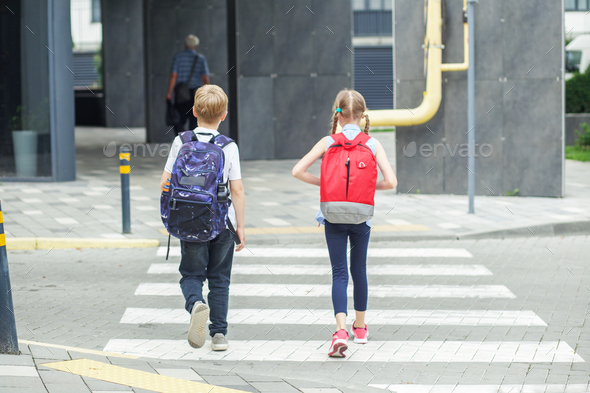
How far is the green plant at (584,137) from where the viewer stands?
18761 millimetres

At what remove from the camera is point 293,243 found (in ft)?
30.3

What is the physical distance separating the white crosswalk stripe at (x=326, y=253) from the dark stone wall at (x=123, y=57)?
18.9m

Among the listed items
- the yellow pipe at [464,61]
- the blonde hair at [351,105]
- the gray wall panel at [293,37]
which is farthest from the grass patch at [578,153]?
the blonde hair at [351,105]

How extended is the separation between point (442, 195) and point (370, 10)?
1135 inches

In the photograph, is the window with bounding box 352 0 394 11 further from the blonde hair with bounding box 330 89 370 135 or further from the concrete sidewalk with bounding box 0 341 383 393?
the concrete sidewalk with bounding box 0 341 383 393

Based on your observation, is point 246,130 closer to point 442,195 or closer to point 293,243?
point 442,195

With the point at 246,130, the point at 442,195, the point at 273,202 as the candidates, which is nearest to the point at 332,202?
the point at 273,202

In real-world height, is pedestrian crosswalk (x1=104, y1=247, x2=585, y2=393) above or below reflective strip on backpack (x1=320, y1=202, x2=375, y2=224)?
below

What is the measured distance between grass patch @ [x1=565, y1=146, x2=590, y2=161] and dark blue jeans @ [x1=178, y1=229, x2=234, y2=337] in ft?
45.6

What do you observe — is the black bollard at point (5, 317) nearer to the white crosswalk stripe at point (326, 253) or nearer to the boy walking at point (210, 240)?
the boy walking at point (210, 240)

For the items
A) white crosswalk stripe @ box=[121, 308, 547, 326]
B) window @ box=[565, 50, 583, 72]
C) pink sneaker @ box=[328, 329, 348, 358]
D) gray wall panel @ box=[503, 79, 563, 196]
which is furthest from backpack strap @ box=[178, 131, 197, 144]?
window @ box=[565, 50, 583, 72]

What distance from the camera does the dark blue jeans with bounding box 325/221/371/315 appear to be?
16.7 ft

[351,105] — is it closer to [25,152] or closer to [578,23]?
[25,152]

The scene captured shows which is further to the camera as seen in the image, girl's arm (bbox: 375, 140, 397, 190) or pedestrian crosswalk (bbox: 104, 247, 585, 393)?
pedestrian crosswalk (bbox: 104, 247, 585, 393)
